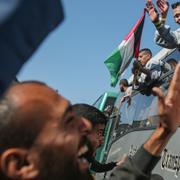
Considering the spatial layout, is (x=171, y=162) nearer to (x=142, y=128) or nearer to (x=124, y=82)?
(x=142, y=128)

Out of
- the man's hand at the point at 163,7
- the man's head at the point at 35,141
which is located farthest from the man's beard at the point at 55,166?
Result: the man's hand at the point at 163,7

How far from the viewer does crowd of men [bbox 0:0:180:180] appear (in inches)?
60.5

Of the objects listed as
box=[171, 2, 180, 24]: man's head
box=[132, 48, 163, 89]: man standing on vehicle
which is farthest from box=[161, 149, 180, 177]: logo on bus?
box=[171, 2, 180, 24]: man's head

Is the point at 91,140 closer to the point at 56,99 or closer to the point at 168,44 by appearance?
the point at 56,99

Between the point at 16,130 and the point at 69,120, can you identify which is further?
the point at 69,120

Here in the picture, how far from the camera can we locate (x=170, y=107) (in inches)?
79.7

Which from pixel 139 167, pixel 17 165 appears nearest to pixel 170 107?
pixel 139 167

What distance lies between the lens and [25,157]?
174 centimetres

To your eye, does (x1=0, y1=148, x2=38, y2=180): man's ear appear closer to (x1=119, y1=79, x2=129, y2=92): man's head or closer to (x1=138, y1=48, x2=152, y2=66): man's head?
(x1=138, y1=48, x2=152, y2=66): man's head

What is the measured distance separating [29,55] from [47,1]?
0.20 m

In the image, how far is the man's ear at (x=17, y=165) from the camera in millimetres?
1722

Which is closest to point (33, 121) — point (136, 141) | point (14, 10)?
point (14, 10)

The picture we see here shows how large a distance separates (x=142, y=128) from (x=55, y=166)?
4.30 metres

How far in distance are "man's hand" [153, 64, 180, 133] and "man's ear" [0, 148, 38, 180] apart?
0.61 meters
